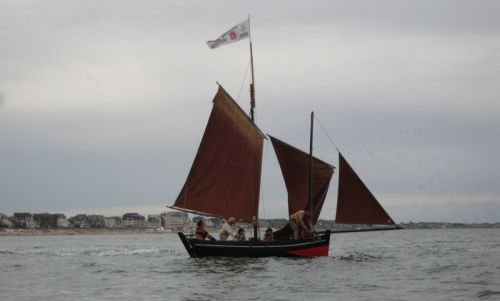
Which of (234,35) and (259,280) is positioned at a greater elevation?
(234,35)

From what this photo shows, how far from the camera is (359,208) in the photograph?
54.5 metres

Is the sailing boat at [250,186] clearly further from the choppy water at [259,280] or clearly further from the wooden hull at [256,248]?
the choppy water at [259,280]

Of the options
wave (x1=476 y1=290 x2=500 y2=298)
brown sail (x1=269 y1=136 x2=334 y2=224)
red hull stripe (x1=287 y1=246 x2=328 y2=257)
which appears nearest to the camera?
wave (x1=476 y1=290 x2=500 y2=298)

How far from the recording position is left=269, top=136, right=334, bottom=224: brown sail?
182 feet

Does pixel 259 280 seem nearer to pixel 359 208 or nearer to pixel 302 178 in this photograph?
pixel 359 208

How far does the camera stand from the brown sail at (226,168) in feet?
180

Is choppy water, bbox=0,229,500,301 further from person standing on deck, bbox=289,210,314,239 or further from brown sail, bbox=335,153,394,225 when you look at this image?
brown sail, bbox=335,153,394,225

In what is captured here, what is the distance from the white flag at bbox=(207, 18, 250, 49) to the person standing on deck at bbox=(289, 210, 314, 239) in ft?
→ 43.7

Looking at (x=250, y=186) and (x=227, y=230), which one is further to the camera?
(x=250, y=186)

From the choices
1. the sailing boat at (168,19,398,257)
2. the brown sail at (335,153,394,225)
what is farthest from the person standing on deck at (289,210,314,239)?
the brown sail at (335,153,394,225)

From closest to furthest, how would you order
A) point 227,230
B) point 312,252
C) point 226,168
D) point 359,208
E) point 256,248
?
point 256,248, point 359,208, point 227,230, point 226,168, point 312,252

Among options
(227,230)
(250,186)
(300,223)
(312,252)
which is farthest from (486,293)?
(250,186)

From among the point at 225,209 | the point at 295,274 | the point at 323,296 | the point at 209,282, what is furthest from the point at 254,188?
the point at 323,296

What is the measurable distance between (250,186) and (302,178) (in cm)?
359
